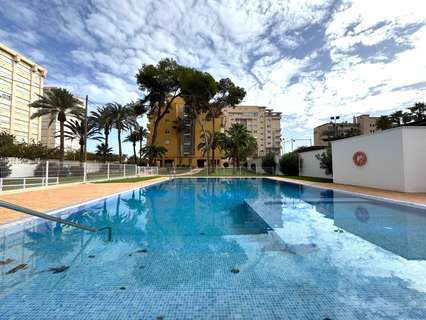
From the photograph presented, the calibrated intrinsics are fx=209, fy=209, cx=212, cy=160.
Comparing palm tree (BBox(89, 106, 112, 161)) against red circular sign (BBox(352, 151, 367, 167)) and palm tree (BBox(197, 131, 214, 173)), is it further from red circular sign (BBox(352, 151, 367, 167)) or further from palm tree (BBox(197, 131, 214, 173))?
red circular sign (BBox(352, 151, 367, 167))

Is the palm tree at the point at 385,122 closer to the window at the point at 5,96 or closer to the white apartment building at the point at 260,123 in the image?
the white apartment building at the point at 260,123

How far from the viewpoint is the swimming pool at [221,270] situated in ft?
7.43

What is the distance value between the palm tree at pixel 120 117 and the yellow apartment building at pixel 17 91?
29.4 meters

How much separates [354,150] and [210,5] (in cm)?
1258

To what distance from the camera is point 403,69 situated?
1338 cm

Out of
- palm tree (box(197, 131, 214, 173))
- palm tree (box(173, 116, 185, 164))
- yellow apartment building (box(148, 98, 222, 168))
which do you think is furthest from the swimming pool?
yellow apartment building (box(148, 98, 222, 168))

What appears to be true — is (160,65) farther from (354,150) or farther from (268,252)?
(268,252)

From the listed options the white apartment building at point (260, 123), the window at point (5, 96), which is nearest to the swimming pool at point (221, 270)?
the window at point (5, 96)

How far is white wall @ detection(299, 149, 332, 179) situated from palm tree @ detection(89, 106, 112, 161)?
25.6 m

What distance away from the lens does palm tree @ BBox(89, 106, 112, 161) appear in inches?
1091

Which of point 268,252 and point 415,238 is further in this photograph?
point 415,238

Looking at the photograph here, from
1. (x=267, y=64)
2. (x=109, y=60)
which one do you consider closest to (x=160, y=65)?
(x=109, y=60)

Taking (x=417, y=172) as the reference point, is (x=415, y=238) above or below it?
below

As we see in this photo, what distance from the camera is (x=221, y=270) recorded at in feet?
10.5
